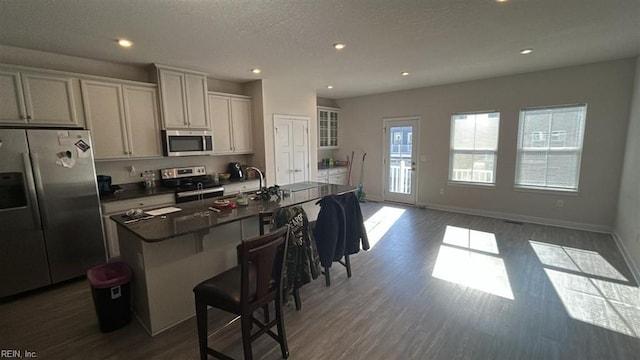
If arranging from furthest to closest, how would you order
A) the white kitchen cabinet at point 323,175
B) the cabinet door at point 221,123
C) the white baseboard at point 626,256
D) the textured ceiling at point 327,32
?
the white kitchen cabinet at point 323,175 → the cabinet door at point 221,123 → the white baseboard at point 626,256 → the textured ceiling at point 327,32

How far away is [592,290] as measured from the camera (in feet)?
9.31

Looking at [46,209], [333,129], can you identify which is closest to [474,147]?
[333,129]

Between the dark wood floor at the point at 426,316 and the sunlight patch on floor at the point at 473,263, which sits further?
the sunlight patch on floor at the point at 473,263

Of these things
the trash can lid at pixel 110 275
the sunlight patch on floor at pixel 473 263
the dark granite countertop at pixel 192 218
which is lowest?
the sunlight patch on floor at pixel 473 263

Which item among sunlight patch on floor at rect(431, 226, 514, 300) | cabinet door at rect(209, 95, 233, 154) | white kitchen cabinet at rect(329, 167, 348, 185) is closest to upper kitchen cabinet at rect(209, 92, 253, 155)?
cabinet door at rect(209, 95, 233, 154)

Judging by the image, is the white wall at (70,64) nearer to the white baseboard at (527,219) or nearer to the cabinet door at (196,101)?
the cabinet door at (196,101)

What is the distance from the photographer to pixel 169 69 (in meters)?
3.97

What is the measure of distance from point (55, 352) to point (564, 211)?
6.88m

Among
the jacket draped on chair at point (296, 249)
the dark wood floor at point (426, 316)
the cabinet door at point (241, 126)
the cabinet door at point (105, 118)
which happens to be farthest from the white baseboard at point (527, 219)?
the cabinet door at point (105, 118)

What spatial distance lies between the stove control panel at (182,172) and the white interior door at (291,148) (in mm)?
1383

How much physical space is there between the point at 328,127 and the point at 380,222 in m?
3.16

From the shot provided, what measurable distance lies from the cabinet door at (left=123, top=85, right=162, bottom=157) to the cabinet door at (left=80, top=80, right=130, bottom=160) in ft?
0.27

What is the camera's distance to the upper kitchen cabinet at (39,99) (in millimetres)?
2908

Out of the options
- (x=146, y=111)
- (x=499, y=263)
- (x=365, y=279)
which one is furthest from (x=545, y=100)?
(x=146, y=111)
